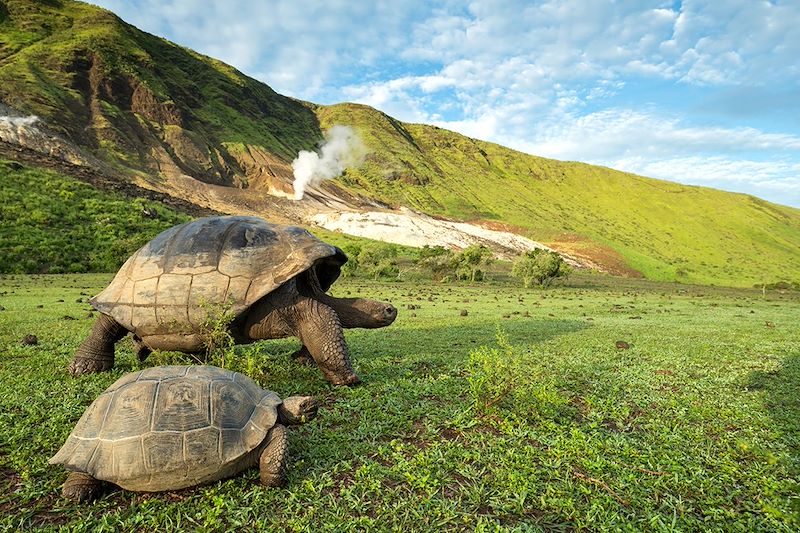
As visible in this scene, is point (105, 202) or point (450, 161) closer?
point (105, 202)

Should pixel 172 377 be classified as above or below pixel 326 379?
above

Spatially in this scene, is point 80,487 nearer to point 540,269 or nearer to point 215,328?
point 215,328

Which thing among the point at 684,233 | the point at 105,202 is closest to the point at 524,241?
the point at 684,233

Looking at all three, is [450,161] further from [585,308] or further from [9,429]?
[9,429]

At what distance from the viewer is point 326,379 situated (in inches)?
280

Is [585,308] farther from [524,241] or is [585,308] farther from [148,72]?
[148,72]

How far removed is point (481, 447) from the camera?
5020 mm

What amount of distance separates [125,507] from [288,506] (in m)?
1.40

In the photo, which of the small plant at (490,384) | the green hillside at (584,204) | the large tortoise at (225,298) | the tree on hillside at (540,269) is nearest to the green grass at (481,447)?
the small plant at (490,384)

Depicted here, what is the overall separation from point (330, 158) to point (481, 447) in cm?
12763

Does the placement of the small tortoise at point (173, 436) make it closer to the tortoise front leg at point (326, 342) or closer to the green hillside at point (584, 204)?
the tortoise front leg at point (326, 342)

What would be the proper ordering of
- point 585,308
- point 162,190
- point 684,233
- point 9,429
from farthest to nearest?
1. point 684,233
2. point 162,190
3. point 585,308
4. point 9,429

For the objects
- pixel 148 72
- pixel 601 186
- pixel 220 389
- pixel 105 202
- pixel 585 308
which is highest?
pixel 148 72

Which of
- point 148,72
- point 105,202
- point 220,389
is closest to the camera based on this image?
point 220,389
